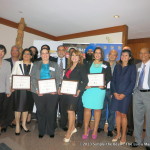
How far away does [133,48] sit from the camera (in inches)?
298

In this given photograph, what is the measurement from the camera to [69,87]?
9.74ft

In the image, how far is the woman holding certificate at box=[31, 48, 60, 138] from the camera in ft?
9.78

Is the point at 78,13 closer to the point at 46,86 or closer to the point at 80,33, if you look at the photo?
the point at 80,33

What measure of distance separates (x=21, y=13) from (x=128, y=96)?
157 inches

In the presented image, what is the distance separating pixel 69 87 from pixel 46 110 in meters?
0.64

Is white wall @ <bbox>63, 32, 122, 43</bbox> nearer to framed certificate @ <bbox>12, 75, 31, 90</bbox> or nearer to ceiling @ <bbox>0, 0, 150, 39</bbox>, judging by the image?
ceiling @ <bbox>0, 0, 150, 39</bbox>

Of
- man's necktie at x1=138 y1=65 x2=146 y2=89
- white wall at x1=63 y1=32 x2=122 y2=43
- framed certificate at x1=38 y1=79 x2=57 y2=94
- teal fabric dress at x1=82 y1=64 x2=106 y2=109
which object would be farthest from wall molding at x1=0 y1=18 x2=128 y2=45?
framed certificate at x1=38 y1=79 x2=57 y2=94

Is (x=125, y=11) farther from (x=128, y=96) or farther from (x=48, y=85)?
(x=48, y=85)

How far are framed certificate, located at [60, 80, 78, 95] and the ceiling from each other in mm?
2141

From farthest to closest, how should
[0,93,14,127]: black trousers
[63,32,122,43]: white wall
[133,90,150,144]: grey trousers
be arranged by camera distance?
1. [63,32,122,43]: white wall
2. [0,93,14,127]: black trousers
3. [133,90,150,144]: grey trousers

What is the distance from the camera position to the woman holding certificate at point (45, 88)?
9.78ft

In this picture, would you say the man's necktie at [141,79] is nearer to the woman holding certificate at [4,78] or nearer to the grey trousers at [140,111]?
the grey trousers at [140,111]

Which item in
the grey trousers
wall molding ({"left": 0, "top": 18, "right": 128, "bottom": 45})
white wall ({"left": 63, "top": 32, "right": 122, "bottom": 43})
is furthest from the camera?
white wall ({"left": 63, "top": 32, "right": 122, "bottom": 43})

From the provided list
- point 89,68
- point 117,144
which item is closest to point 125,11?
point 89,68
